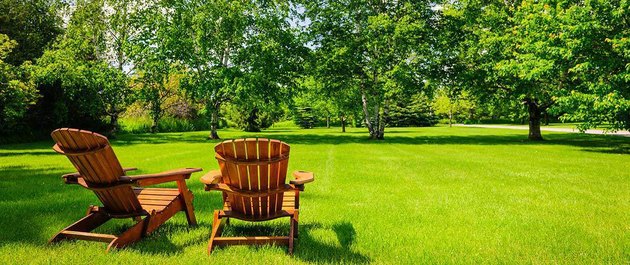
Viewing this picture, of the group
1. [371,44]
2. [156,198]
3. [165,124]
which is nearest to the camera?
[156,198]

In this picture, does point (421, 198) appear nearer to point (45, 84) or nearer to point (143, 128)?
point (45, 84)

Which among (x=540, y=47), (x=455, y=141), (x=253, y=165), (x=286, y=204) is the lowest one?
(x=455, y=141)

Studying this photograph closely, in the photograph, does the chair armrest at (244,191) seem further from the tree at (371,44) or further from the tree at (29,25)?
the tree at (29,25)

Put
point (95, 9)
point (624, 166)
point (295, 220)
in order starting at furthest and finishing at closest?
1. point (95, 9)
2. point (624, 166)
3. point (295, 220)

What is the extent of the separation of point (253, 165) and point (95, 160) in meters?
1.67

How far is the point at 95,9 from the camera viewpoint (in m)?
28.4

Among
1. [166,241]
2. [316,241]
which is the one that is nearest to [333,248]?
[316,241]

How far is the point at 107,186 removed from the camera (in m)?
4.10

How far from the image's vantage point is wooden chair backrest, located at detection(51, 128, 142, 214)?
389cm

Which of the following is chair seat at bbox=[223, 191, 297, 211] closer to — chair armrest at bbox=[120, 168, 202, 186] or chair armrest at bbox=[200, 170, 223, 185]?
chair armrest at bbox=[200, 170, 223, 185]

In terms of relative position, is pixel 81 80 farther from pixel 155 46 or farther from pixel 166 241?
pixel 166 241

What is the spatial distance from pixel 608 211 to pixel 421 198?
9.60 feet

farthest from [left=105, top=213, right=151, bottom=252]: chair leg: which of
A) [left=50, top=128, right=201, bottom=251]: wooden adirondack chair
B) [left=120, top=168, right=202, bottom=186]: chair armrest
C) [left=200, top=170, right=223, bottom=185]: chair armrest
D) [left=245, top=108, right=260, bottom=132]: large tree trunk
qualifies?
Result: [left=245, top=108, right=260, bottom=132]: large tree trunk

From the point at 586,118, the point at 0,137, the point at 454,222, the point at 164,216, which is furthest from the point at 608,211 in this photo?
the point at 0,137
